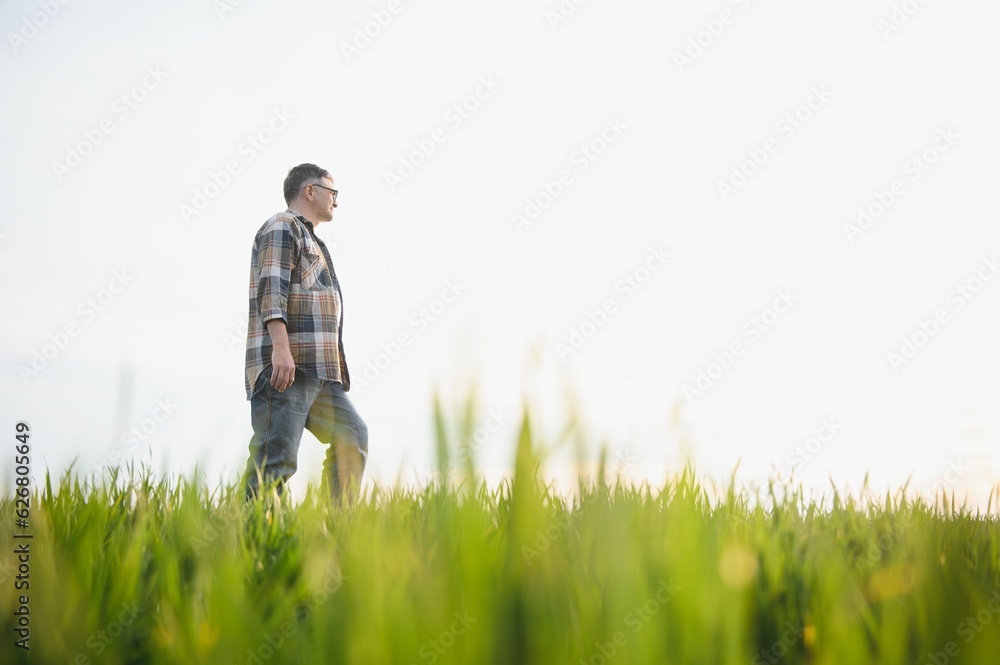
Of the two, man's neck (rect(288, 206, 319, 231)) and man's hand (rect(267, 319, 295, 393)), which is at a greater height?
man's neck (rect(288, 206, 319, 231))

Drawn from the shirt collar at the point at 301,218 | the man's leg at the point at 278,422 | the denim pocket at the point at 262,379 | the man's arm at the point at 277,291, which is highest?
the shirt collar at the point at 301,218

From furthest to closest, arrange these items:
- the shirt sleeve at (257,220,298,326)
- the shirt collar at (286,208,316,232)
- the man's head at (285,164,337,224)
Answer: the man's head at (285,164,337,224) → the shirt collar at (286,208,316,232) → the shirt sleeve at (257,220,298,326)

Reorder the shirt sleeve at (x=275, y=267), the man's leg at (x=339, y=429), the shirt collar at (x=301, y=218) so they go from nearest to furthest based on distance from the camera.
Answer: the shirt sleeve at (x=275, y=267) → the man's leg at (x=339, y=429) → the shirt collar at (x=301, y=218)

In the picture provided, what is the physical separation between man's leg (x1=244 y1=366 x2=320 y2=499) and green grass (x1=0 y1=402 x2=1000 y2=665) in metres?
2.15

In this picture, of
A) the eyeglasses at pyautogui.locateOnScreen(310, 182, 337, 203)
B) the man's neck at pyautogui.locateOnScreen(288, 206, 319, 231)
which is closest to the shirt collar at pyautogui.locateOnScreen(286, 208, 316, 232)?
the man's neck at pyautogui.locateOnScreen(288, 206, 319, 231)

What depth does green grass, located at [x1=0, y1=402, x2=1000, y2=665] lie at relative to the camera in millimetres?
1014

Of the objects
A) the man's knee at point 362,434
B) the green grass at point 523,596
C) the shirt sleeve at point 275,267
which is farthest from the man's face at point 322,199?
the green grass at point 523,596

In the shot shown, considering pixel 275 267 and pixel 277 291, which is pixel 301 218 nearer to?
pixel 275 267

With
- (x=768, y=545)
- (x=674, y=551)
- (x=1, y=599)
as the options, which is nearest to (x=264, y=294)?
(x=1, y=599)

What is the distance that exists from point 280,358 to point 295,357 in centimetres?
23

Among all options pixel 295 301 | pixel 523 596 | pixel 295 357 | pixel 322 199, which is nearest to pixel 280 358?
pixel 295 357

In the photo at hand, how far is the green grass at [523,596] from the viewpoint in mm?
1014

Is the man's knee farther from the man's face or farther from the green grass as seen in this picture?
the green grass

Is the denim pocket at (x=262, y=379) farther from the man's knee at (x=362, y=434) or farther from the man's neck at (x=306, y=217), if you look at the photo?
the man's neck at (x=306, y=217)
